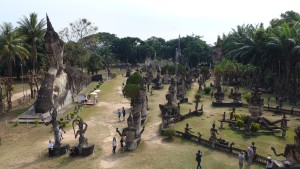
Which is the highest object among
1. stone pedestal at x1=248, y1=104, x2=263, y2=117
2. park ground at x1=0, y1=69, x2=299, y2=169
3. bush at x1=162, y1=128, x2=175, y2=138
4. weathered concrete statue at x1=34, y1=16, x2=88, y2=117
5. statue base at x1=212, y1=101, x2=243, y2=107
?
weathered concrete statue at x1=34, y1=16, x2=88, y2=117

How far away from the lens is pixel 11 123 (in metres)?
35.5

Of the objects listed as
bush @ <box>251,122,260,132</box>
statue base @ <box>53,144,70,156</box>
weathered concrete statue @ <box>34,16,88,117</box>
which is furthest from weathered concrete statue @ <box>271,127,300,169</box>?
weathered concrete statue @ <box>34,16,88,117</box>

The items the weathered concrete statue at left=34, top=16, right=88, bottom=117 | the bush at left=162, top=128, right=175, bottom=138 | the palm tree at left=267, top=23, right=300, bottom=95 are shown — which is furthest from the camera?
the palm tree at left=267, top=23, right=300, bottom=95

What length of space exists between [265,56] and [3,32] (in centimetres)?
4592

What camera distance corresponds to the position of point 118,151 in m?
26.7

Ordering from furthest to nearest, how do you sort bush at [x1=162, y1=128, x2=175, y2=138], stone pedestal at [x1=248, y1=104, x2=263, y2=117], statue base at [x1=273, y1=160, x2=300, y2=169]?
stone pedestal at [x1=248, y1=104, x2=263, y2=117]
bush at [x1=162, y1=128, x2=175, y2=138]
statue base at [x1=273, y1=160, x2=300, y2=169]

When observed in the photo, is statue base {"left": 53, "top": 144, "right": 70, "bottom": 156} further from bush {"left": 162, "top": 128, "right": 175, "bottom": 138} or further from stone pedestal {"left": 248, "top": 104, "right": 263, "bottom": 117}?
stone pedestal {"left": 248, "top": 104, "right": 263, "bottom": 117}

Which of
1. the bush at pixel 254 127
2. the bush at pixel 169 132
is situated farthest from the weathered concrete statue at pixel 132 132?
the bush at pixel 254 127

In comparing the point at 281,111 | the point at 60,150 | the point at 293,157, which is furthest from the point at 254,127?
the point at 60,150

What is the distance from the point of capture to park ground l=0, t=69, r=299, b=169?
2402cm

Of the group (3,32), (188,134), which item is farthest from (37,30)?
(188,134)

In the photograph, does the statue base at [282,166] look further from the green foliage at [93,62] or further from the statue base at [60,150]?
the green foliage at [93,62]

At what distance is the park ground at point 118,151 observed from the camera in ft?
78.8

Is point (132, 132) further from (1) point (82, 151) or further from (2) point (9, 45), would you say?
(2) point (9, 45)
